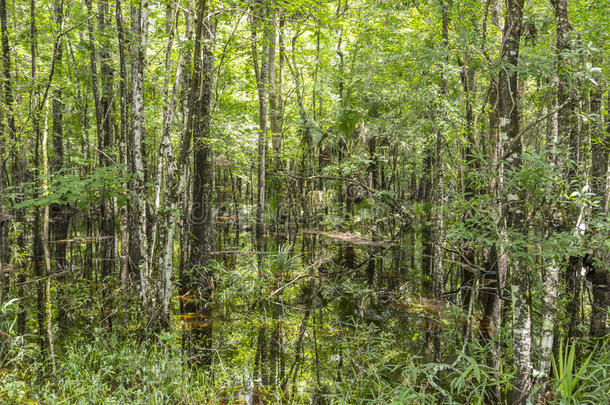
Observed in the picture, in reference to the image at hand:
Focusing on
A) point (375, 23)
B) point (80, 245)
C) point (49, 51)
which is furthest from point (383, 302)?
point (49, 51)

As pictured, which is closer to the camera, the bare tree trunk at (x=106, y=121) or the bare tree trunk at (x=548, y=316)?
the bare tree trunk at (x=548, y=316)

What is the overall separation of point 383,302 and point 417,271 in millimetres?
3318

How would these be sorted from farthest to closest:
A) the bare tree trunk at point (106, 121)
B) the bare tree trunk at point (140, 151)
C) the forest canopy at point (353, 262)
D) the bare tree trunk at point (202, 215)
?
the bare tree trunk at point (106, 121) → the bare tree trunk at point (202, 215) → the bare tree trunk at point (140, 151) → the forest canopy at point (353, 262)

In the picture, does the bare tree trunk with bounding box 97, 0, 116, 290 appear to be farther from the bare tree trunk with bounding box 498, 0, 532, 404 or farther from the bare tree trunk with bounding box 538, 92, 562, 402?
the bare tree trunk with bounding box 538, 92, 562, 402

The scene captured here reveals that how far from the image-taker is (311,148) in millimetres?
16125

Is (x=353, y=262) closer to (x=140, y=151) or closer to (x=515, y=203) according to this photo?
(x=140, y=151)

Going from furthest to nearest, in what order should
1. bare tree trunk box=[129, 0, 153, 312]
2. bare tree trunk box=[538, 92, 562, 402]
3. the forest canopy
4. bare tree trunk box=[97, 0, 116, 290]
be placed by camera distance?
bare tree trunk box=[97, 0, 116, 290], bare tree trunk box=[129, 0, 153, 312], the forest canopy, bare tree trunk box=[538, 92, 562, 402]

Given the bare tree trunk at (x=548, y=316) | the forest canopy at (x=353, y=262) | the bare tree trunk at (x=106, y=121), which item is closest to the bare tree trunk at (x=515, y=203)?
the forest canopy at (x=353, y=262)

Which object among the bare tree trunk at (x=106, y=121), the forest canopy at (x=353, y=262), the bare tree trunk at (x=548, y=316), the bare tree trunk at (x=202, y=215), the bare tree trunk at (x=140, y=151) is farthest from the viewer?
the bare tree trunk at (x=106, y=121)

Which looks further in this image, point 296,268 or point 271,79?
point 271,79

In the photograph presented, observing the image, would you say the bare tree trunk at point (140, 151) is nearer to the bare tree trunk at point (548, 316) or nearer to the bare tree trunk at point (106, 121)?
the bare tree trunk at point (106, 121)

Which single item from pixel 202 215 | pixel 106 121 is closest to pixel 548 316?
pixel 202 215

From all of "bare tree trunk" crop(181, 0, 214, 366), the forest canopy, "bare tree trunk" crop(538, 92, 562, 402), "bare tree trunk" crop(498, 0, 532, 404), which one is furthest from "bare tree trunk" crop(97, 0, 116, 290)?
"bare tree trunk" crop(538, 92, 562, 402)

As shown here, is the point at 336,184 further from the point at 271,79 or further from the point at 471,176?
the point at 471,176
